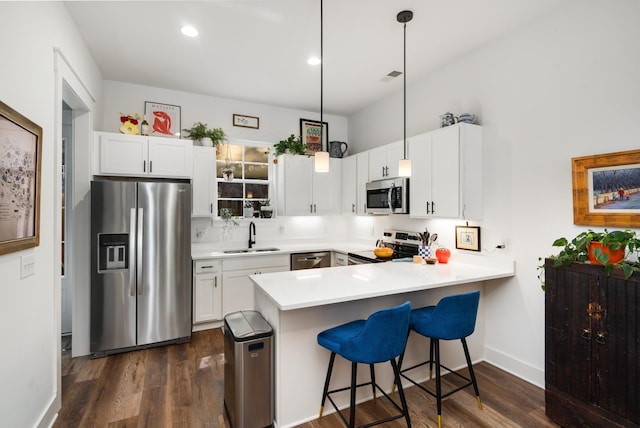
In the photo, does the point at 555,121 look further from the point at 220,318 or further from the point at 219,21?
the point at 220,318

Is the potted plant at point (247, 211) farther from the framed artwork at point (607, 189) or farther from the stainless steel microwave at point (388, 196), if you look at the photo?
the framed artwork at point (607, 189)

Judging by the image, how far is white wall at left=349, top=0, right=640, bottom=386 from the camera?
2.16 m

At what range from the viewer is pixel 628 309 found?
1.79 meters

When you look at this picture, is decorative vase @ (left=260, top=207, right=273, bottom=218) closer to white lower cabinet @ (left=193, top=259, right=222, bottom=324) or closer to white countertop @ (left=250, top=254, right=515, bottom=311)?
white lower cabinet @ (left=193, top=259, right=222, bottom=324)

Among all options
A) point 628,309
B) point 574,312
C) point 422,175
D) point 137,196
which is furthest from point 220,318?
point 628,309

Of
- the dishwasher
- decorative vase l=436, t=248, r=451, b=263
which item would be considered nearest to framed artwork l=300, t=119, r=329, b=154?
the dishwasher

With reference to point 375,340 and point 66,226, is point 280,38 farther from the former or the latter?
point 66,226

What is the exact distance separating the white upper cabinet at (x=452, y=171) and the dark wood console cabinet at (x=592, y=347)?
919 mm

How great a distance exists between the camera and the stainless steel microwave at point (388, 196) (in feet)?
11.5

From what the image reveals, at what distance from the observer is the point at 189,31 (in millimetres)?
2752

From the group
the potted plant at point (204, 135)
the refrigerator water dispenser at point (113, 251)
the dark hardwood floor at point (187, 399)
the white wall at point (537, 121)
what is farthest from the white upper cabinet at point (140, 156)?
the white wall at point (537, 121)

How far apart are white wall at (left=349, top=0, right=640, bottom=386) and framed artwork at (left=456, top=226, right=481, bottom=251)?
0.10m

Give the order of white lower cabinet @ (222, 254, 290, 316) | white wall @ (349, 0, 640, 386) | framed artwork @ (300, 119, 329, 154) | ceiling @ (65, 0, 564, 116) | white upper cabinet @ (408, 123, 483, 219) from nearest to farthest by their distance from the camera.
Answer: white wall @ (349, 0, 640, 386) < ceiling @ (65, 0, 564, 116) < white upper cabinet @ (408, 123, 483, 219) < white lower cabinet @ (222, 254, 290, 316) < framed artwork @ (300, 119, 329, 154)

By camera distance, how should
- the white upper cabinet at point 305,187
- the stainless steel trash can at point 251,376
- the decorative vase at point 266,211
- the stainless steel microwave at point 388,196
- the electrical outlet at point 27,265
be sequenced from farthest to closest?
the decorative vase at point 266,211
the white upper cabinet at point 305,187
the stainless steel microwave at point 388,196
the stainless steel trash can at point 251,376
the electrical outlet at point 27,265
